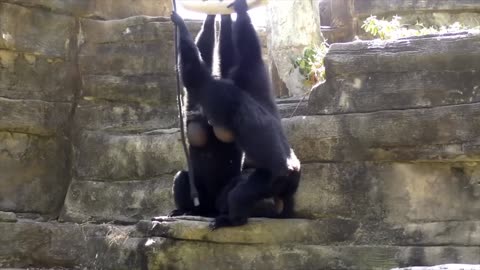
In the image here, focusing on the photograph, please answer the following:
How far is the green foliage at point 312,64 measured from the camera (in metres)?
9.56

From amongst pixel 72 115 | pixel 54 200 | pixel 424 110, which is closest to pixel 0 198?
pixel 54 200

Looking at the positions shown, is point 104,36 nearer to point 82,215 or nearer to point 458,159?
point 82,215

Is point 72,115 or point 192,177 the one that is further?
point 72,115

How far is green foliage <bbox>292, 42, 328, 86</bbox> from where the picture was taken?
9562 millimetres

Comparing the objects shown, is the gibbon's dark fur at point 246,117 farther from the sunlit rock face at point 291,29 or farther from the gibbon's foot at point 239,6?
the sunlit rock face at point 291,29

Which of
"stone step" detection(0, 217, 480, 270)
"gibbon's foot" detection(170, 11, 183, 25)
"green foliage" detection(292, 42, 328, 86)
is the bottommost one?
"stone step" detection(0, 217, 480, 270)

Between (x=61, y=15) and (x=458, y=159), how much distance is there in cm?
640

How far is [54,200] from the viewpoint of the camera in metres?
10.9

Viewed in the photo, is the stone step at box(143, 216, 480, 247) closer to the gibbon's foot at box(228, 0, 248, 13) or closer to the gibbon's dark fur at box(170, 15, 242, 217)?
the gibbon's dark fur at box(170, 15, 242, 217)

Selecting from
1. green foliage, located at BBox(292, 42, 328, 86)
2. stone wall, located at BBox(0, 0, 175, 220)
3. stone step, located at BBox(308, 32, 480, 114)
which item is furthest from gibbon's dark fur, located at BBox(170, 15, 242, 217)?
stone wall, located at BBox(0, 0, 175, 220)

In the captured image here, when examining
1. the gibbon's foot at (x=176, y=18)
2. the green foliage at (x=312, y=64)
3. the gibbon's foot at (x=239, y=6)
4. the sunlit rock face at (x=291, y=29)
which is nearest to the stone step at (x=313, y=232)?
the gibbon's foot at (x=176, y=18)

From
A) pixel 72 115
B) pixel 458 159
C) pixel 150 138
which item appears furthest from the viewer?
pixel 72 115

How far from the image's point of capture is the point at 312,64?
9.69 metres

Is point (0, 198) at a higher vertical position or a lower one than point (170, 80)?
lower
